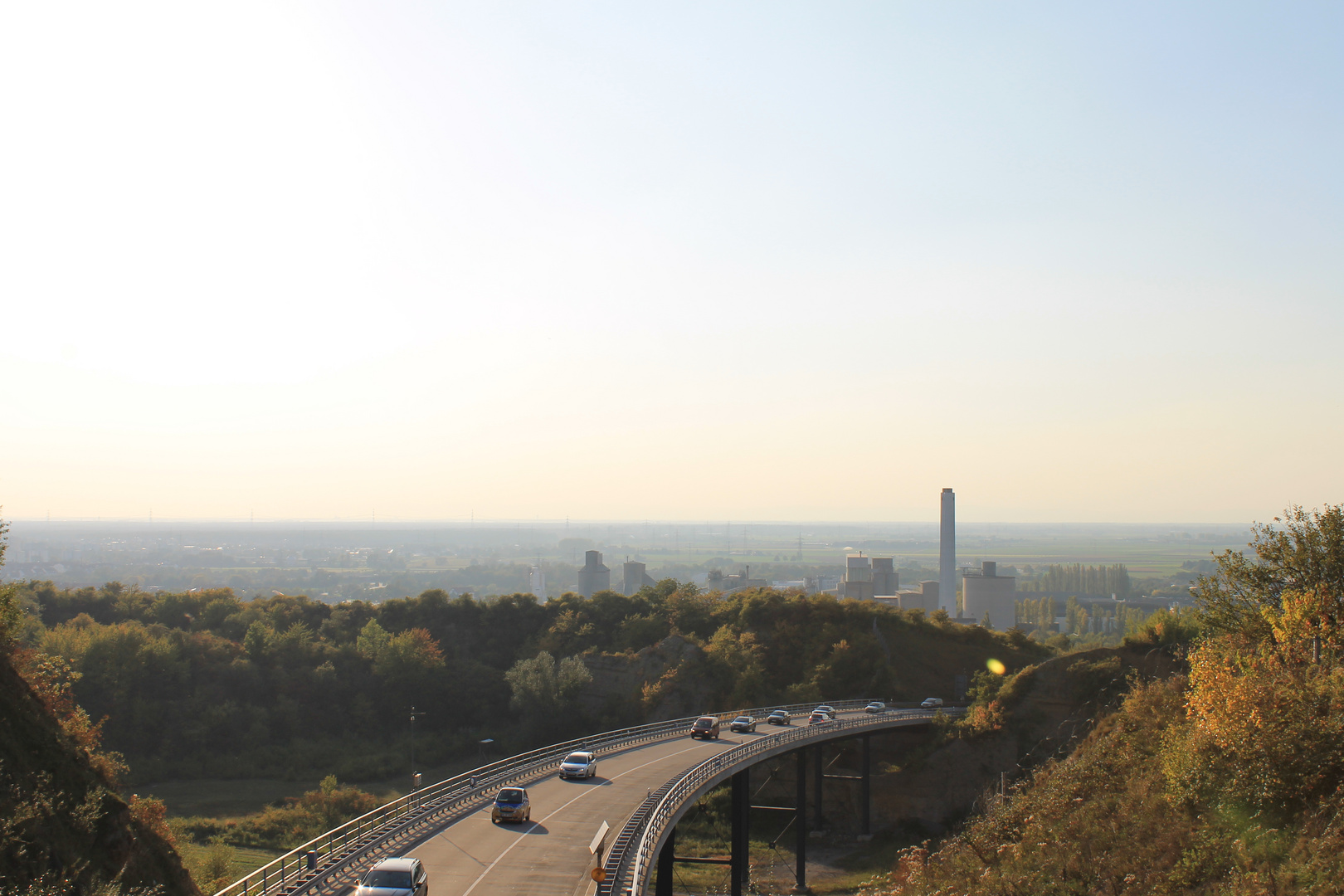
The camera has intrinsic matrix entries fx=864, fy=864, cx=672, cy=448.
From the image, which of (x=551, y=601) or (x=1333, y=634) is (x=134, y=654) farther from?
(x=1333, y=634)

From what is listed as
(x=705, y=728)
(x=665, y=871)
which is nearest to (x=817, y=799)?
(x=705, y=728)

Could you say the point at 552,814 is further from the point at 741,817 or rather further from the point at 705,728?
the point at 705,728

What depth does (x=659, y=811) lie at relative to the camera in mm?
31125

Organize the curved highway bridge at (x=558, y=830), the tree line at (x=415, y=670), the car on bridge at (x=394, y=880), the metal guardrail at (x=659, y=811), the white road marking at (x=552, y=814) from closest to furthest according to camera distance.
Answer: the car on bridge at (x=394, y=880) < the curved highway bridge at (x=558, y=830) < the white road marking at (x=552, y=814) < the metal guardrail at (x=659, y=811) < the tree line at (x=415, y=670)

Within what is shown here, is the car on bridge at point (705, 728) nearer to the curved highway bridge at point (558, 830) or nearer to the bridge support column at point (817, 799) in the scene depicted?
the curved highway bridge at point (558, 830)

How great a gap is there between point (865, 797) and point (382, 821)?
117ft

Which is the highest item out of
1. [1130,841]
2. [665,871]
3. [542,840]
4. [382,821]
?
[1130,841]

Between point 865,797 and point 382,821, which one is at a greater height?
point 382,821

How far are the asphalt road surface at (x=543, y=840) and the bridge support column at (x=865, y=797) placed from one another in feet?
57.5

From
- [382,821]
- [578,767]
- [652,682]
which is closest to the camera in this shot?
[382,821]

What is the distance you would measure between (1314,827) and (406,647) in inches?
2951

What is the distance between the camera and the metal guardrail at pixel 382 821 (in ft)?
80.7

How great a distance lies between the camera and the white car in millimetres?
40062

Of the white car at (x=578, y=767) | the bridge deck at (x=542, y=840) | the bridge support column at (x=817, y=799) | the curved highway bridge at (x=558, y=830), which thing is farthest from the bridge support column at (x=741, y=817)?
the bridge support column at (x=817, y=799)
